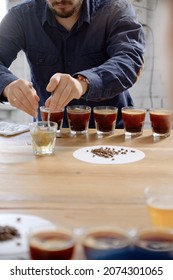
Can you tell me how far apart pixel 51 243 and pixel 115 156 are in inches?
37.2

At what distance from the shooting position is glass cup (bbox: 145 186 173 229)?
3.66ft

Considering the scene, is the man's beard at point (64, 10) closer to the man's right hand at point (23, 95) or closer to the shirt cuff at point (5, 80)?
the shirt cuff at point (5, 80)

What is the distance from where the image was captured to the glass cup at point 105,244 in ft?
2.72

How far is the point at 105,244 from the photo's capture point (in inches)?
33.4

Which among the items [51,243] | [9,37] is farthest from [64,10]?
[51,243]

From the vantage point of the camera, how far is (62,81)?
191cm

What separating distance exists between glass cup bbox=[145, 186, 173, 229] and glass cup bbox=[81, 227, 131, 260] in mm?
269

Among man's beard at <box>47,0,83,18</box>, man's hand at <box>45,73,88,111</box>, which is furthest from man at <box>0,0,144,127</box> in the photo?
man's hand at <box>45,73,88,111</box>

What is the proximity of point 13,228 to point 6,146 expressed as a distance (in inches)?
34.5

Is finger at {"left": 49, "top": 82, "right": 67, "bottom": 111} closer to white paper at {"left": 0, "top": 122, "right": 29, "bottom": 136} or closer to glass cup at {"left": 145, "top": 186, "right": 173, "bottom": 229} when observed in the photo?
white paper at {"left": 0, "top": 122, "right": 29, "bottom": 136}

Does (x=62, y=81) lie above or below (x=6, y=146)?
above

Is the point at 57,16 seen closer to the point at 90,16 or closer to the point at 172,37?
the point at 90,16

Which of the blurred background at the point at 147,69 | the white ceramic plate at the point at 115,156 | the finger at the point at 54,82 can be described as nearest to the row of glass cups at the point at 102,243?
the white ceramic plate at the point at 115,156
